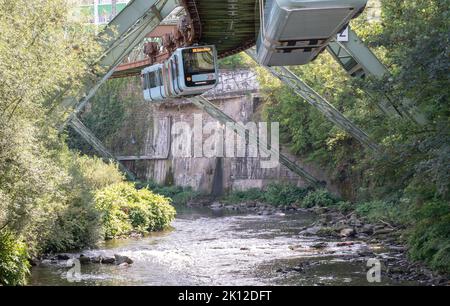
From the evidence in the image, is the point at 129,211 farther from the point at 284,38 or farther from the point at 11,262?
the point at 11,262

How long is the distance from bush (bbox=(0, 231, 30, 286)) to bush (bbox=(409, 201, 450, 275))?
9.03 metres

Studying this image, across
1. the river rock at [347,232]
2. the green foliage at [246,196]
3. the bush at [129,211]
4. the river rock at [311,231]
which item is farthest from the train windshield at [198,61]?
the green foliage at [246,196]

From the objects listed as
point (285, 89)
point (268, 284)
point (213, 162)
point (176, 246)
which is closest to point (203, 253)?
point (176, 246)

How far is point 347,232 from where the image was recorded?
2697 cm

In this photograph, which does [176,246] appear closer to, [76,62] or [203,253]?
[203,253]

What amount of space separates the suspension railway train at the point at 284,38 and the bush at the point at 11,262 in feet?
24.8

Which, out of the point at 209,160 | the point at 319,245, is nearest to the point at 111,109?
the point at 209,160

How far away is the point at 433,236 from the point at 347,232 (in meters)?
8.65

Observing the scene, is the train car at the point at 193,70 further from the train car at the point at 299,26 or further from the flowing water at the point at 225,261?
the train car at the point at 299,26

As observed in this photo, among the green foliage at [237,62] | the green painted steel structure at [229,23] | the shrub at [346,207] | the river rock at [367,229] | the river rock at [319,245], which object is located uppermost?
the green foliage at [237,62]

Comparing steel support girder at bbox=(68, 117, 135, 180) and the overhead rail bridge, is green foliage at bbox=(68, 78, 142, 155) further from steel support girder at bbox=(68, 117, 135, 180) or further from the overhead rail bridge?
the overhead rail bridge

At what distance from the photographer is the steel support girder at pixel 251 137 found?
138 ft

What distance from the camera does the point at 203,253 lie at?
77.2 ft

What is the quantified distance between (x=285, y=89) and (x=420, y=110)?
24399 millimetres
